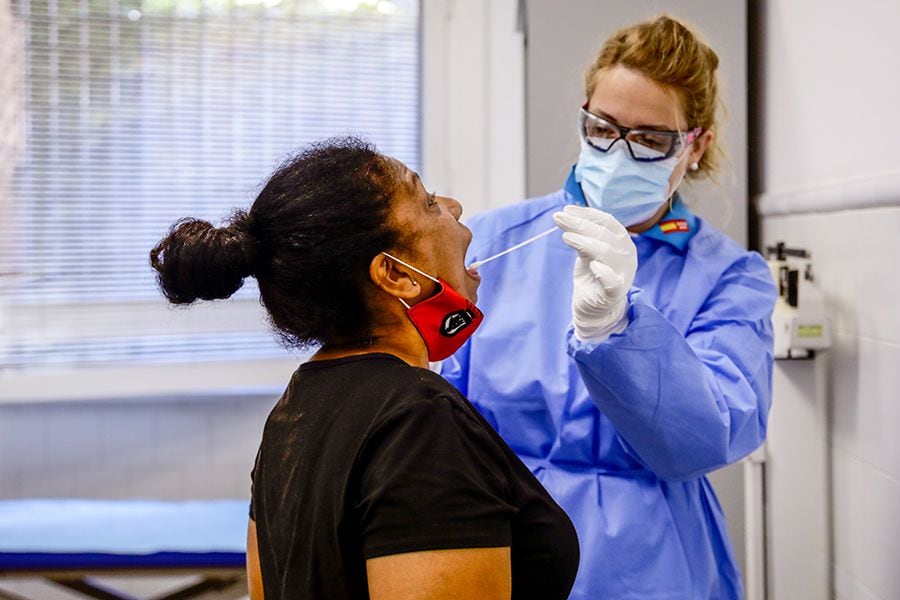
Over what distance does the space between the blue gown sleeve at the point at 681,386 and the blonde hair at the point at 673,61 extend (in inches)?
13.7

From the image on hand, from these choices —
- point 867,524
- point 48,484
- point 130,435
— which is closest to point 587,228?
point 867,524

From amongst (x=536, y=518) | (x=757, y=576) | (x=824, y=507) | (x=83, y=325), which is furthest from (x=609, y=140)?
(x=83, y=325)

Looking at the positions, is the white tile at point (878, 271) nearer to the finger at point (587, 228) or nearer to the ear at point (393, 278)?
the finger at point (587, 228)

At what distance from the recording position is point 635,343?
1160mm

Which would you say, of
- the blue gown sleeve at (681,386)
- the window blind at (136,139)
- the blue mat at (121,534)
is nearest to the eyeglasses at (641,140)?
the blue gown sleeve at (681,386)

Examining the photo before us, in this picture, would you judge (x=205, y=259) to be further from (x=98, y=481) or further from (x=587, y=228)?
(x=98, y=481)

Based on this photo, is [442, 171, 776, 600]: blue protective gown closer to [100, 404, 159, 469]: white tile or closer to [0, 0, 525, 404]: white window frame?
[0, 0, 525, 404]: white window frame

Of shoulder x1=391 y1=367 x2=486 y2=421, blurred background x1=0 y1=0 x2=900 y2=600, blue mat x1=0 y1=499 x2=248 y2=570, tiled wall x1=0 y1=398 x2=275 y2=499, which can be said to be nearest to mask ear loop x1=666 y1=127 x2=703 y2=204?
shoulder x1=391 y1=367 x2=486 y2=421

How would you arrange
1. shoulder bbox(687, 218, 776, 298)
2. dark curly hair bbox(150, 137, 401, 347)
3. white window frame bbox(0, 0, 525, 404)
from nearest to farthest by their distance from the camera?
dark curly hair bbox(150, 137, 401, 347) < shoulder bbox(687, 218, 776, 298) < white window frame bbox(0, 0, 525, 404)

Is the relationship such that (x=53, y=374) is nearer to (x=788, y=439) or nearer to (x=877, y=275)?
(x=788, y=439)

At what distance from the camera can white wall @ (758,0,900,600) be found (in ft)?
4.91

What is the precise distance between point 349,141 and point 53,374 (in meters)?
2.08

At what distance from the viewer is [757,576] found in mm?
1929

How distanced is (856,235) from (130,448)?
7.41 ft
